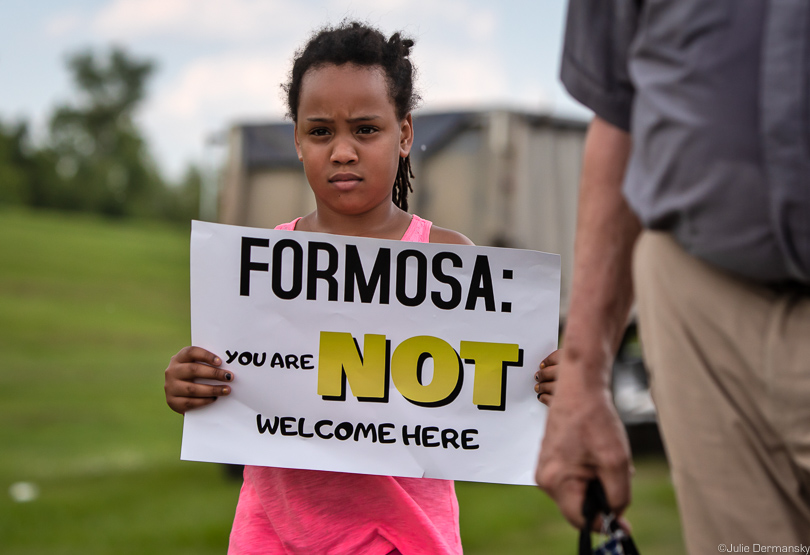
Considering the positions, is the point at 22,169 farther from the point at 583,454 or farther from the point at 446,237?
the point at 583,454

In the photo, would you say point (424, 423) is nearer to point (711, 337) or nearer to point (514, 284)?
point (514, 284)

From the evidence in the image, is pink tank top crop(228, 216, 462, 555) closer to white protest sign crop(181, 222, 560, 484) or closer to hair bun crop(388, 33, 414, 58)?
white protest sign crop(181, 222, 560, 484)

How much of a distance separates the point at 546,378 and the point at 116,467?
6532 mm

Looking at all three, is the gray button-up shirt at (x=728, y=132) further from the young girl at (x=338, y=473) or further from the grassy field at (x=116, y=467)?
the grassy field at (x=116, y=467)

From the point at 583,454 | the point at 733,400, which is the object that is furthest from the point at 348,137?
the point at 733,400

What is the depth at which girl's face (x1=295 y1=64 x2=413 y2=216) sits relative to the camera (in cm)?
227

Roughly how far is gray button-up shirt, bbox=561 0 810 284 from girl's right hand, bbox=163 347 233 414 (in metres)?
1.22

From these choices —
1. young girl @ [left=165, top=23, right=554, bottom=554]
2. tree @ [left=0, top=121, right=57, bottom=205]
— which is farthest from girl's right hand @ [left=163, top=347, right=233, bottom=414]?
tree @ [left=0, top=121, right=57, bottom=205]

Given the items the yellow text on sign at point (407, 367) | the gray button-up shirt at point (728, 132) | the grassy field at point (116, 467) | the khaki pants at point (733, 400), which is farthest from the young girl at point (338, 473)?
the grassy field at point (116, 467)

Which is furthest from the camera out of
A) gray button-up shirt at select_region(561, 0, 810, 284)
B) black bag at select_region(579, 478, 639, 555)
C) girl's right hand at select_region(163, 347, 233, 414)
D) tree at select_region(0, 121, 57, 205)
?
tree at select_region(0, 121, 57, 205)

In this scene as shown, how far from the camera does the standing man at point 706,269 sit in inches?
50.0

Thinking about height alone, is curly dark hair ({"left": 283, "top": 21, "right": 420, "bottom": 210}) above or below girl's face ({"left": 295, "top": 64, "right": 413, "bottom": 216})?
above

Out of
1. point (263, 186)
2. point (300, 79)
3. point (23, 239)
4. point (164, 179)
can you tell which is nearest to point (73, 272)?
point (23, 239)

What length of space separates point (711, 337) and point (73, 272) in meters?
28.0
